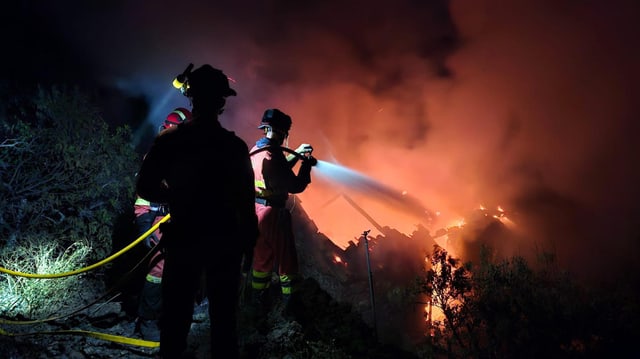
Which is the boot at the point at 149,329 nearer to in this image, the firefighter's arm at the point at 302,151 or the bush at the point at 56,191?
the bush at the point at 56,191

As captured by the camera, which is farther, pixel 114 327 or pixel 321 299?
pixel 321 299

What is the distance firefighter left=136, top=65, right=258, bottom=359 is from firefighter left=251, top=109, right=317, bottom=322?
227 cm

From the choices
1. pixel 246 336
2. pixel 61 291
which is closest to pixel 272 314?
pixel 246 336

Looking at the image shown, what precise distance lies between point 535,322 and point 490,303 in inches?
173

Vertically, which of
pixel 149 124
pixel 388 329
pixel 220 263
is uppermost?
pixel 149 124

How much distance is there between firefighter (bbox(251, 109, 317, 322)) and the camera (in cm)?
534

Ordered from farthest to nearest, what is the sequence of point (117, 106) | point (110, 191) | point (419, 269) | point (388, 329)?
point (419, 269) → point (388, 329) → point (117, 106) → point (110, 191)

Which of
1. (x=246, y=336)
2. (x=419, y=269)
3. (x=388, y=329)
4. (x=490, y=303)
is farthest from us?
→ (x=419, y=269)

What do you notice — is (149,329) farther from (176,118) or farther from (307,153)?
(307,153)

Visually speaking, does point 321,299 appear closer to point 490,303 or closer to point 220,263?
point 220,263

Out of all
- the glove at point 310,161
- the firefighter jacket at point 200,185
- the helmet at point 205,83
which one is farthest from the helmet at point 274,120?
the firefighter jacket at point 200,185

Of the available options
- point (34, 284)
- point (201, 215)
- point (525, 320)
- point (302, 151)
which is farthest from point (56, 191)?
point (525, 320)

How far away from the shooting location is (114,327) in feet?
17.5

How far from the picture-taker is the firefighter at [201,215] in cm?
265
